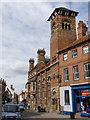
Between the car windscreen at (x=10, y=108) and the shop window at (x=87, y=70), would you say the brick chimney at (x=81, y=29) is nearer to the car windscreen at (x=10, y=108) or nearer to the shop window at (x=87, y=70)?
the shop window at (x=87, y=70)

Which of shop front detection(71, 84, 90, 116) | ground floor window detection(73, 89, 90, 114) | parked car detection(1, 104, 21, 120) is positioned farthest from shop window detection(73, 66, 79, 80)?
parked car detection(1, 104, 21, 120)

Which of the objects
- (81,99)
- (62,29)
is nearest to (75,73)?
(81,99)

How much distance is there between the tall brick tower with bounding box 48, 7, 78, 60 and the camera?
30484mm

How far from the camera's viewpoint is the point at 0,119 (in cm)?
1278

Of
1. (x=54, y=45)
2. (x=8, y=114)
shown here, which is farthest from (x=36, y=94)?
(x=8, y=114)

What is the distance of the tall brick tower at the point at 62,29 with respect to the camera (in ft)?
100

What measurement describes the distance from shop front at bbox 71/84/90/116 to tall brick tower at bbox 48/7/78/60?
33.8 ft

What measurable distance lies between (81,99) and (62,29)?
16.0 metres

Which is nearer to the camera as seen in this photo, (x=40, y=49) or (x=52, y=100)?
(x=52, y=100)

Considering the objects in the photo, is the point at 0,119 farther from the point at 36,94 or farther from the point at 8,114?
the point at 36,94

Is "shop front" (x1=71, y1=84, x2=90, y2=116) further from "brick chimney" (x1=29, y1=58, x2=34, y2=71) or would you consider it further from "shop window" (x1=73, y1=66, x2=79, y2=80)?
"brick chimney" (x1=29, y1=58, x2=34, y2=71)

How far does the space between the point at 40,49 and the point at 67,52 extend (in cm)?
2274

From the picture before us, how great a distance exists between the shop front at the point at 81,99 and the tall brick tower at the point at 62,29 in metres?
10.3

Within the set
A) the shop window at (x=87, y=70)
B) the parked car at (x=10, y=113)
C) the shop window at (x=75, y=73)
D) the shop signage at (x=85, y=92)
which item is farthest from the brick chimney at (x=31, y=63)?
the parked car at (x=10, y=113)
